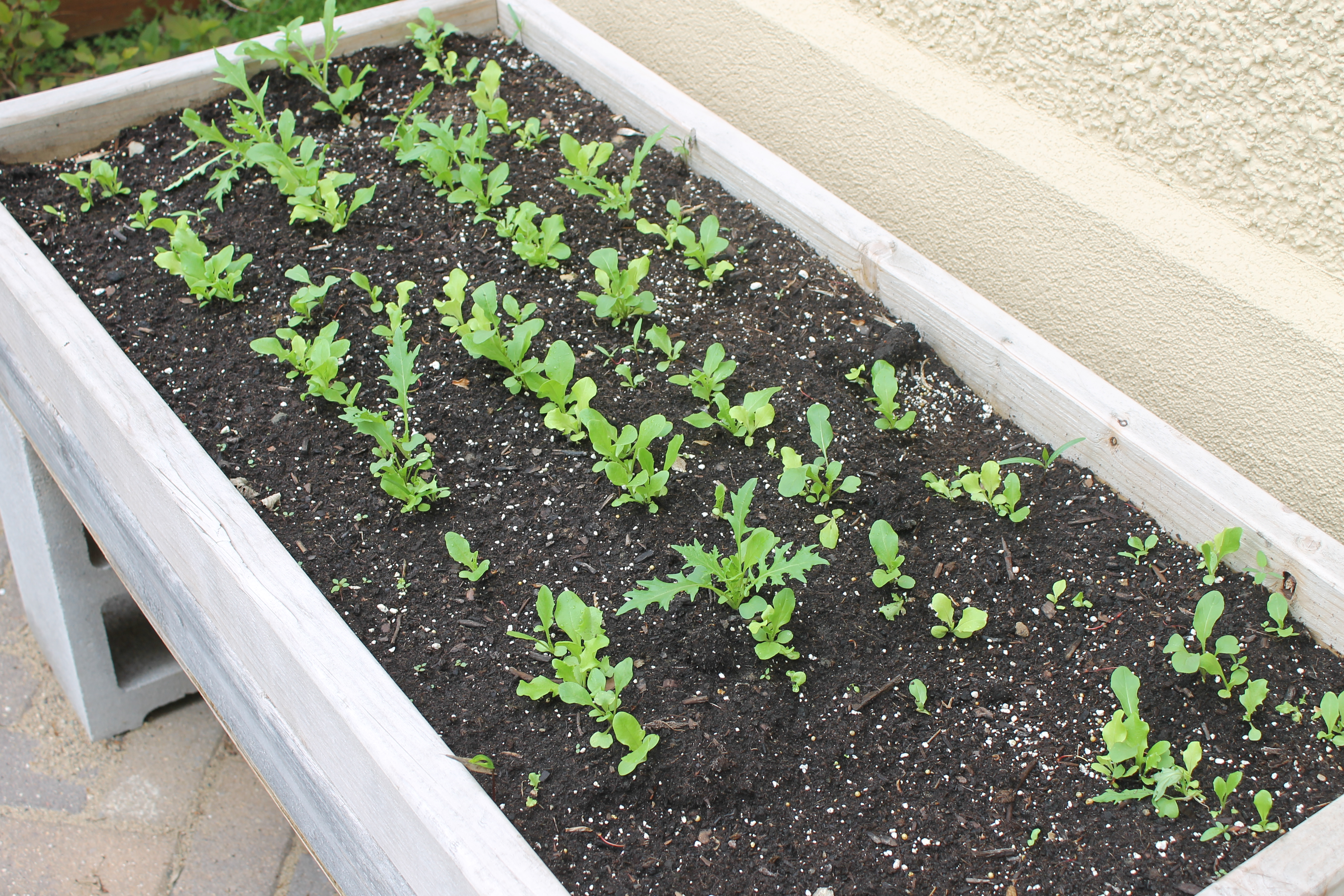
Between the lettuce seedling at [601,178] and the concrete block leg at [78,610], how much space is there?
3.94ft

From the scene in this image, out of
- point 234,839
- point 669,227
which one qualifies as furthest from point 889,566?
point 234,839

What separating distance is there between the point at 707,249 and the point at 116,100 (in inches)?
55.9

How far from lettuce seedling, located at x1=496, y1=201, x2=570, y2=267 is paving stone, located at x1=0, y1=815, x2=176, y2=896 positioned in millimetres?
1422

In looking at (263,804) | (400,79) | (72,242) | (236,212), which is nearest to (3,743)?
(263,804)

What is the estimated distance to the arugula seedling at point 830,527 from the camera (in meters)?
1.51

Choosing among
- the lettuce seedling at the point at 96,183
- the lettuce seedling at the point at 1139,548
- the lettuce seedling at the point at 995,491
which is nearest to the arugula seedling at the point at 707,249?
the lettuce seedling at the point at 995,491

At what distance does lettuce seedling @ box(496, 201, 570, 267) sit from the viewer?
1.91 meters

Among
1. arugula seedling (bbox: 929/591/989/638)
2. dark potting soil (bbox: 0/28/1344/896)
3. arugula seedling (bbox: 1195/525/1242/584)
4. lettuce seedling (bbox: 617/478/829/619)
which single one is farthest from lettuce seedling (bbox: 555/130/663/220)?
arugula seedling (bbox: 1195/525/1242/584)

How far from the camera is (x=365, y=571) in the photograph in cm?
150

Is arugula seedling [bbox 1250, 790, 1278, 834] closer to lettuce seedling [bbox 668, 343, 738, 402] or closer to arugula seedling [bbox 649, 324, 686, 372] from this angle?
lettuce seedling [bbox 668, 343, 738, 402]

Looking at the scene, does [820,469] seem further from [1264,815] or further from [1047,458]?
[1264,815]

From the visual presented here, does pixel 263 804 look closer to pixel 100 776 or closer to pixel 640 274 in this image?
pixel 100 776

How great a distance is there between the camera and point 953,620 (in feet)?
4.73

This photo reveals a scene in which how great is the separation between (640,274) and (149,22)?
7.59 ft
